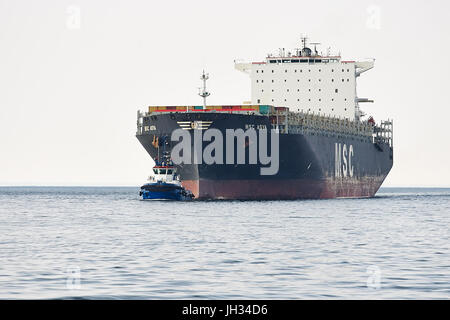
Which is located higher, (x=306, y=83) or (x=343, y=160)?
(x=306, y=83)

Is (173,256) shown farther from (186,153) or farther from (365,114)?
(365,114)

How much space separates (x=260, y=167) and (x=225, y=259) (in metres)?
35.8

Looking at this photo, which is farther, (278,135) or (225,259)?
(278,135)

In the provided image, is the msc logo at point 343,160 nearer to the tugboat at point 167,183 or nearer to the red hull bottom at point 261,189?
the red hull bottom at point 261,189

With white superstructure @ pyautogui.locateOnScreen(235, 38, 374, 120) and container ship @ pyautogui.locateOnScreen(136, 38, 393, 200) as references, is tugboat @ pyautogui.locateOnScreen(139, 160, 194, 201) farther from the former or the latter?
white superstructure @ pyautogui.locateOnScreen(235, 38, 374, 120)

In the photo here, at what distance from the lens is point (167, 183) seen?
56.1 metres

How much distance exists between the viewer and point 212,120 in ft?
184

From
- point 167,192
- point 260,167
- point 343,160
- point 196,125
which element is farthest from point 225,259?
point 343,160

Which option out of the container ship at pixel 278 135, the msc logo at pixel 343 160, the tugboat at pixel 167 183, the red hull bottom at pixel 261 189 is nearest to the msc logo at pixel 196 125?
the container ship at pixel 278 135

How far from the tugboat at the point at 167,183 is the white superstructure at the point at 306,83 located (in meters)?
18.1

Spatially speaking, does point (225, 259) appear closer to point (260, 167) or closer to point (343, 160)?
point (260, 167)

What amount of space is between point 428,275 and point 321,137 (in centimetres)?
4829

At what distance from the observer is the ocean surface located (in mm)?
16172

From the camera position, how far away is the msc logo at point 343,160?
69188mm
